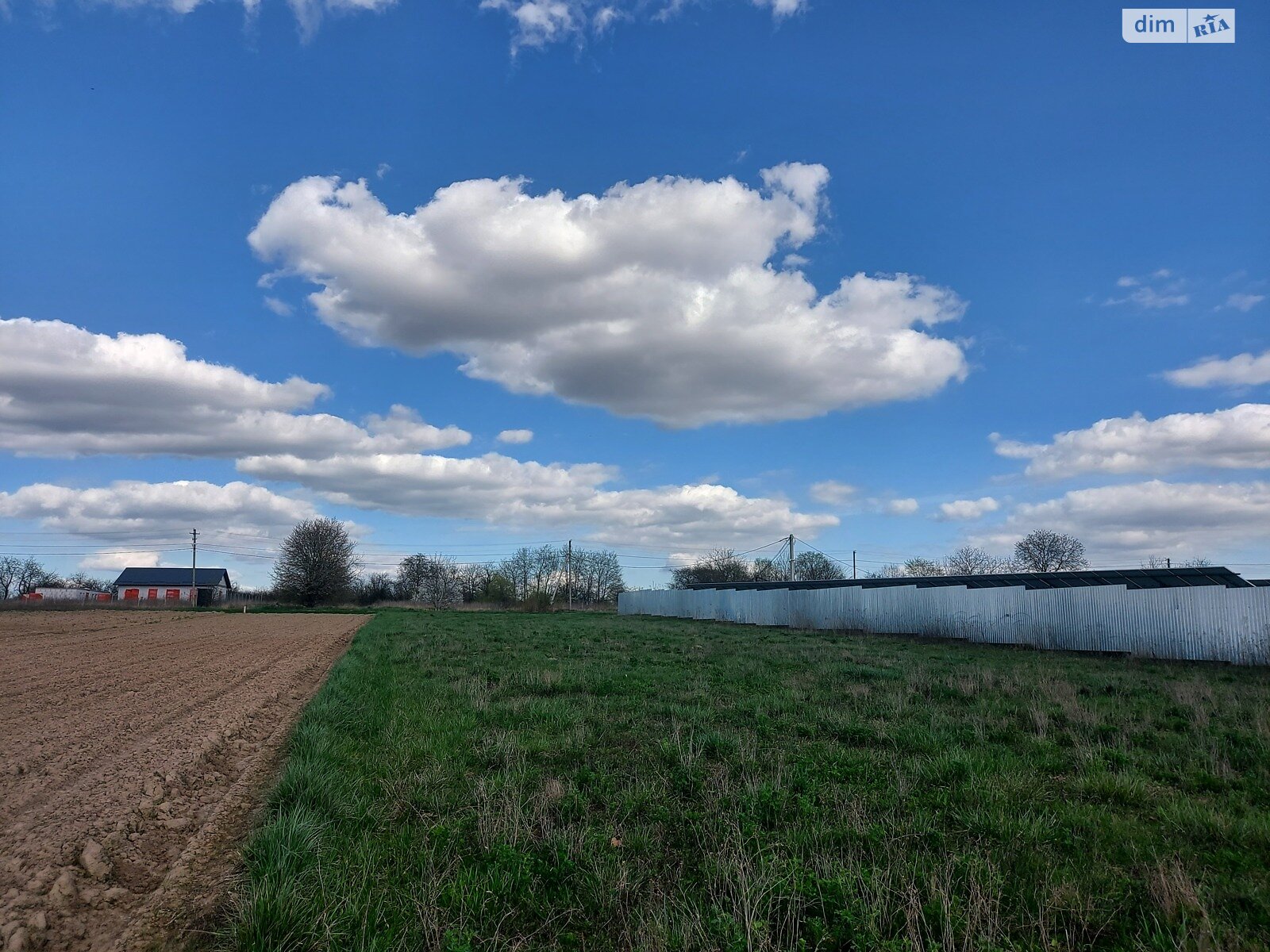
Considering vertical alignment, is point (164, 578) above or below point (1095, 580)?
below

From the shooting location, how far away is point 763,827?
220 inches

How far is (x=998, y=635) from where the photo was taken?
92.7 ft

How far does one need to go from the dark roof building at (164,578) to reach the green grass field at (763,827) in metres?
113

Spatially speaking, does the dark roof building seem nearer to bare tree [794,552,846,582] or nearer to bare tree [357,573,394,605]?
bare tree [357,573,394,605]

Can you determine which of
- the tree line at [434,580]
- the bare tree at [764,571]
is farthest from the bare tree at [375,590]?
the bare tree at [764,571]

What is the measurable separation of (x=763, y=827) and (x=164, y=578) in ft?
414

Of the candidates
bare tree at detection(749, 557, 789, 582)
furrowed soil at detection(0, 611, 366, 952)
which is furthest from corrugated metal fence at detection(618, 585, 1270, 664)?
bare tree at detection(749, 557, 789, 582)

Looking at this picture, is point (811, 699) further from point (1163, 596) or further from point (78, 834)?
point (1163, 596)

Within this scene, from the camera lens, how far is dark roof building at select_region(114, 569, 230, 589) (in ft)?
351

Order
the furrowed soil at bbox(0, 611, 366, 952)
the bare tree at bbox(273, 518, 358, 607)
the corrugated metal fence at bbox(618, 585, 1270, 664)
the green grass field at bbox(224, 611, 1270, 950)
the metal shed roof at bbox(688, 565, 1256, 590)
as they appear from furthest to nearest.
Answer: the bare tree at bbox(273, 518, 358, 607), the metal shed roof at bbox(688, 565, 1256, 590), the corrugated metal fence at bbox(618, 585, 1270, 664), the furrowed soil at bbox(0, 611, 366, 952), the green grass field at bbox(224, 611, 1270, 950)

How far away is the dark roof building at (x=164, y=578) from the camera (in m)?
107

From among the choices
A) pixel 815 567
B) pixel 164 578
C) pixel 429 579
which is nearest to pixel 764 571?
pixel 815 567

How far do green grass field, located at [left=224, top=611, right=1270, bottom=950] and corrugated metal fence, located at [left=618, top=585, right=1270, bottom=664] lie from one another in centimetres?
1202

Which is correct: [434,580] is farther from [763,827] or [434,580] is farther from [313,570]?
→ [763,827]
